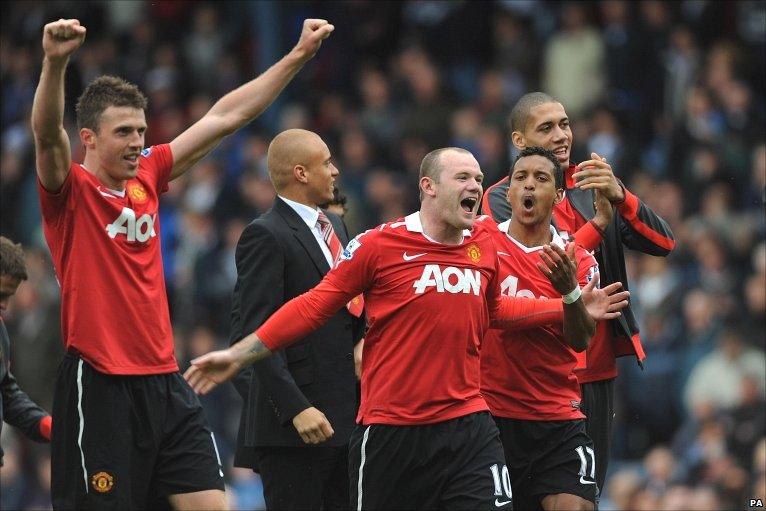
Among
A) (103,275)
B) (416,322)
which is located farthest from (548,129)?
(103,275)

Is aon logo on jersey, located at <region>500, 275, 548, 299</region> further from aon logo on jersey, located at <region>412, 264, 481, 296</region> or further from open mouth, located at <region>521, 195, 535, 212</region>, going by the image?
aon logo on jersey, located at <region>412, 264, 481, 296</region>

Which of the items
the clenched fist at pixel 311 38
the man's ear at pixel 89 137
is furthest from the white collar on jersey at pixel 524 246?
the man's ear at pixel 89 137

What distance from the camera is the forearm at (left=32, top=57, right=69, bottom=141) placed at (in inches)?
272

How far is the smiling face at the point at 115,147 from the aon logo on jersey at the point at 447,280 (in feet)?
4.88

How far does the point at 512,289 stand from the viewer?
782 cm

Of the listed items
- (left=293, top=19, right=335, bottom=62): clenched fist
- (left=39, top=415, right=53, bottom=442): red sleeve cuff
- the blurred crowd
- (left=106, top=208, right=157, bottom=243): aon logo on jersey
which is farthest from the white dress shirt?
the blurred crowd

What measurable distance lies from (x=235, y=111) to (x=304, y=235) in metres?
0.73

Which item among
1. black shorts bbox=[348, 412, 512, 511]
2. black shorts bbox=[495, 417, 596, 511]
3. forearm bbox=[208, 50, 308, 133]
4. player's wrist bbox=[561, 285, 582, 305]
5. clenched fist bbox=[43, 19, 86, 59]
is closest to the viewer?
clenched fist bbox=[43, 19, 86, 59]

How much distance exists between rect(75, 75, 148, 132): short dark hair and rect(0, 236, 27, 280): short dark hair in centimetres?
105

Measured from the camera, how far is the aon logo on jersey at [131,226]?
7414mm

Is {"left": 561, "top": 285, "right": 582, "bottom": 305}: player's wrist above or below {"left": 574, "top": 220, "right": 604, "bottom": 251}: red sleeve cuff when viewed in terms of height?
below

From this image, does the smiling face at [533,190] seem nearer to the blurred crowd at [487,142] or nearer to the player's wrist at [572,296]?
the player's wrist at [572,296]

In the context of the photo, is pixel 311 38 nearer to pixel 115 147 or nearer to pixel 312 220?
pixel 312 220

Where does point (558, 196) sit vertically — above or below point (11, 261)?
above
